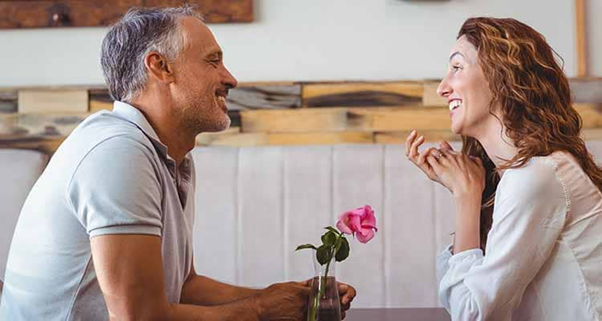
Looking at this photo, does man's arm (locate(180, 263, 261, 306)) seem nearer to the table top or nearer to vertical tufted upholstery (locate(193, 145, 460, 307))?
the table top

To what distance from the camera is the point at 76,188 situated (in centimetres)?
136

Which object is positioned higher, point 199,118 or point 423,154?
point 199,118

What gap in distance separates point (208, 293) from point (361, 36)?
1.03 meters

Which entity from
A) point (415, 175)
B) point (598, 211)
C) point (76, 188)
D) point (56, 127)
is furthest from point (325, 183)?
point (76, 188)

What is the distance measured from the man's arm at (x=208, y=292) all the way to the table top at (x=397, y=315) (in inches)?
9.3

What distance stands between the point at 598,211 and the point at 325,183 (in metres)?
1.00

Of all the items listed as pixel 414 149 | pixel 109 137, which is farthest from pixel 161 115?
pixel 414 149

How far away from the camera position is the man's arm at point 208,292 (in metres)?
1.82

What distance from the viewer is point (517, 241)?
154 centimetres

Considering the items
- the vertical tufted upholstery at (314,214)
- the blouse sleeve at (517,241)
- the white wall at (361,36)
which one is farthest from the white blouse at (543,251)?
the white wall at (361,36)

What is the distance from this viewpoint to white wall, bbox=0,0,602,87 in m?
2.47

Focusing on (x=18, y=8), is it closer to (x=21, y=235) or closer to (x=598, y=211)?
(x=21, y=235)

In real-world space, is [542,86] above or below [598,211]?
above

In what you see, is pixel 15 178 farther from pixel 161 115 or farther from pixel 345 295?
pixel 345 295
